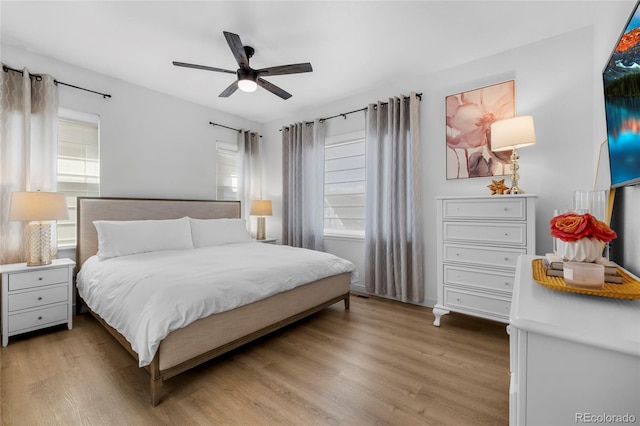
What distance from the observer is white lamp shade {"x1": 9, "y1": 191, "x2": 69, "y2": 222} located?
2.42 m

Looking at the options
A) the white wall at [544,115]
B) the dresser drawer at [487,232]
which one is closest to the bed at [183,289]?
the dresser drawer at [487,232]

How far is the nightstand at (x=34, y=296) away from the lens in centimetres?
233

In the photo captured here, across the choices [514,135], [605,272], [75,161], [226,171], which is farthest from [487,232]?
[75,161]

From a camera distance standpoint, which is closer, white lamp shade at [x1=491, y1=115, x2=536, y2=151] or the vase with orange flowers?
the vase with orange flowers

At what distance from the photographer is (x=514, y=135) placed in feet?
7.91

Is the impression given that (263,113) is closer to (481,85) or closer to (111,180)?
(111,180)

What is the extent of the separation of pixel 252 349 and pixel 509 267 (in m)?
2.26

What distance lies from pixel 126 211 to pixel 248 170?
198 centimetres

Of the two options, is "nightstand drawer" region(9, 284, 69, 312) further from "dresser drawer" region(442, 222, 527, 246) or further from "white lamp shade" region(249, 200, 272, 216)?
"dresser drawer" region(442, 222, 527, 246)

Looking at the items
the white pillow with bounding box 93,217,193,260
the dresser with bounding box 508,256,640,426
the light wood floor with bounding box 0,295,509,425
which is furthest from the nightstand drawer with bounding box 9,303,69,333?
the dresser with bounding box 508,256,640,426

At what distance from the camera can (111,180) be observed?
340 cm

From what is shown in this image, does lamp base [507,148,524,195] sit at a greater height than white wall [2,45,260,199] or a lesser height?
lesser

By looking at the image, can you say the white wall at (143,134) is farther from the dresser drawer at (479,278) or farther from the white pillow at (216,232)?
the dresser drawer at (479,278)

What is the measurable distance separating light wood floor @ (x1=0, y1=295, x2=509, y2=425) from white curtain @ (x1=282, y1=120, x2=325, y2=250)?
1871 millimetres
